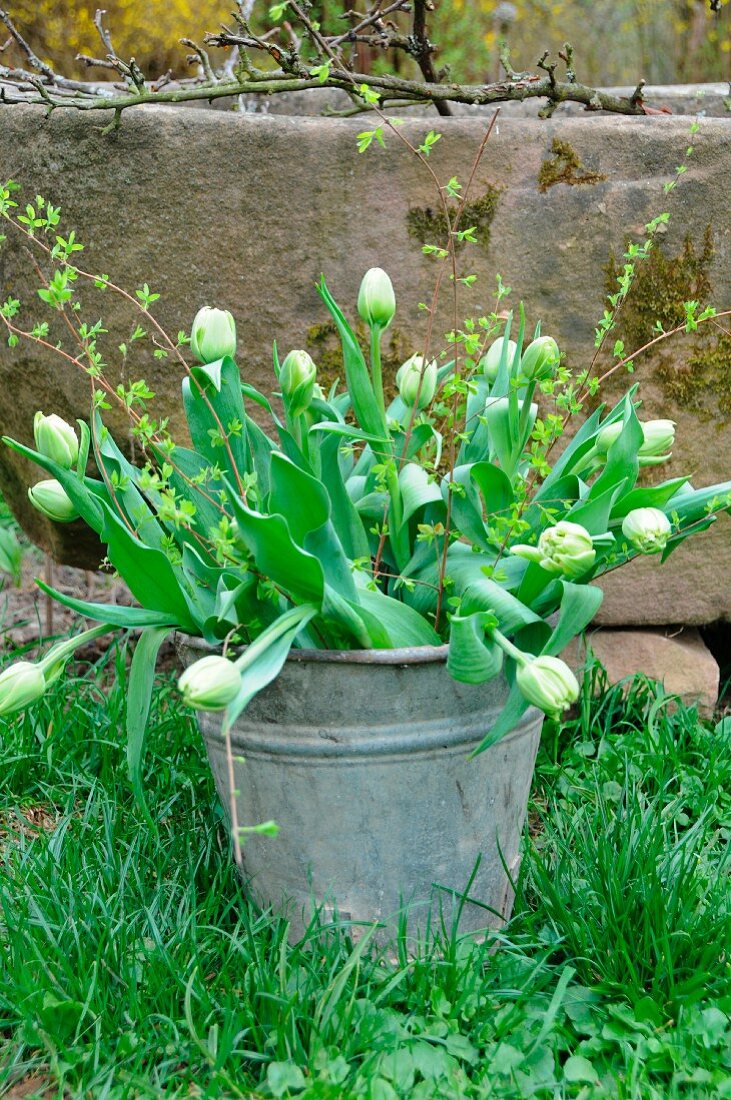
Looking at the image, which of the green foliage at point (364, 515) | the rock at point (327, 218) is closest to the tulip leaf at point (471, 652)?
the green foliage at point (364, 515)

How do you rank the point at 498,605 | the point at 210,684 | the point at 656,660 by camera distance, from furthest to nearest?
1. the point at 656,660
2. the point at 498,605
3. the point at 210,684

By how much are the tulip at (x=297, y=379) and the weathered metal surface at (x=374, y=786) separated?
313 mm

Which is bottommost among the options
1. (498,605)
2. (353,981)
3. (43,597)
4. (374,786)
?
(43,597)

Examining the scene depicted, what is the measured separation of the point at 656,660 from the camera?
82.1 inches

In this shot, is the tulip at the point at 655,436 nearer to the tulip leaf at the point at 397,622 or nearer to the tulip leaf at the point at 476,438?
the tulip leaf at the point at 476,438

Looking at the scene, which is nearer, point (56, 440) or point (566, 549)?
point (566, 549)

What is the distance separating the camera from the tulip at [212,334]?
127 cm

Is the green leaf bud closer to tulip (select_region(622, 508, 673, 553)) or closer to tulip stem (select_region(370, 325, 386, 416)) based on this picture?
tulip (select_region(622, 508, 673, 553))

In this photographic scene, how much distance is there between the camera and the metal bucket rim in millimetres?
1179

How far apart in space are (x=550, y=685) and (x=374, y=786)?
0.31m

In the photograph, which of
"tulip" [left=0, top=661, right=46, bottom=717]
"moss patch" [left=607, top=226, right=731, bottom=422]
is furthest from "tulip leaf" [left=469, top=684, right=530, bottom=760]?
"moss patch" [left=607, top=226, right=731, bottom=422]

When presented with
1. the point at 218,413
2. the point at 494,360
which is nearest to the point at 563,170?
the point at 494,360

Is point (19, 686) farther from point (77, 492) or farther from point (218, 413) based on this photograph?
point (218, 413)

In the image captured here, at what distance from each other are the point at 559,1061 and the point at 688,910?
254 mm
